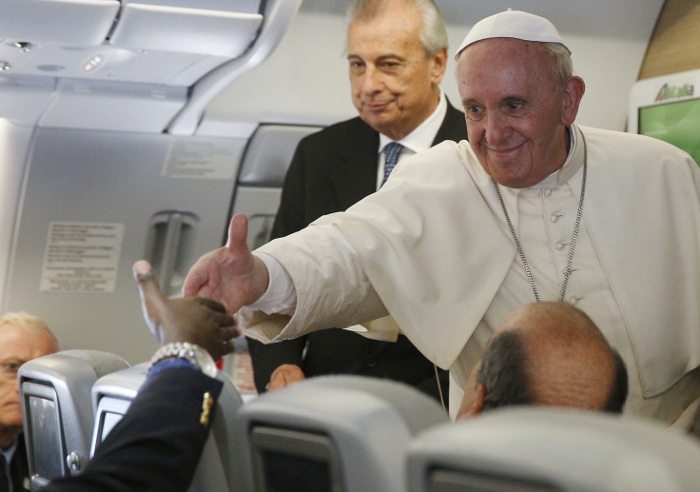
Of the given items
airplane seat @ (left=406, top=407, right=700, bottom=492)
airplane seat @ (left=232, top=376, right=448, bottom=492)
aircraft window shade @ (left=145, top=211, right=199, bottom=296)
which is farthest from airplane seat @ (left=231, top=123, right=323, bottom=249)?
airplane seat @ (left=406, top=407, right=700, bottom=492)

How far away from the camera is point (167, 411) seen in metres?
1.46

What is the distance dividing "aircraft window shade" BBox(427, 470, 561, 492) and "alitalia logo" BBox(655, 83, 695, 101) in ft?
13.9

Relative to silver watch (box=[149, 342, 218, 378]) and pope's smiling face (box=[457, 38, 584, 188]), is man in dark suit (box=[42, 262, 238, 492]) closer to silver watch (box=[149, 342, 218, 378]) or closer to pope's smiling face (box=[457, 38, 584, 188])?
silver watch (box=[149, 342, 218, 378])

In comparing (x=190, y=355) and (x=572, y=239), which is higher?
(x=572, y=239)

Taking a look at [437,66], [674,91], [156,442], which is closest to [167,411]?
[156,442]

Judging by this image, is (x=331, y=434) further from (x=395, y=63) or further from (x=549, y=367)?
(x=395, y=63)

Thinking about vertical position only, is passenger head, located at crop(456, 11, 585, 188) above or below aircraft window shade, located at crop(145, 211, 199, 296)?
above

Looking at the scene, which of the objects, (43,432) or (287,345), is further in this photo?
(287,345)

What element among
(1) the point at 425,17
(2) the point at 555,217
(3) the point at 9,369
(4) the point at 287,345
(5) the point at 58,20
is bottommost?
(3) the point at 9,369

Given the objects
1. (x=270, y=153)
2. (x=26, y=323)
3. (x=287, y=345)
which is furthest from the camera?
(x=270, y=153)

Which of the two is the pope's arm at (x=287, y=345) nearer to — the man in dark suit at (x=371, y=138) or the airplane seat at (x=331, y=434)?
the man in dark suit at (x=371, y=138)

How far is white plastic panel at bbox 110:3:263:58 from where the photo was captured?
3.35 metres

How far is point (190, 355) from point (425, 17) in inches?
102

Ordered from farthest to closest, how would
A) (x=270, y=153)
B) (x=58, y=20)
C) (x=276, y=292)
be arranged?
1. (x=270, y=153)
2. (x=58, y=20)
3. (x=276, y=292)
